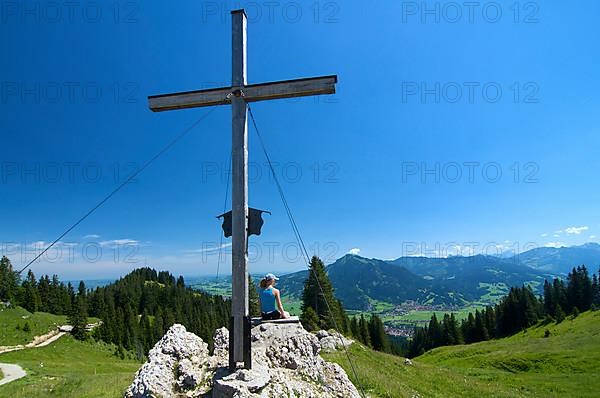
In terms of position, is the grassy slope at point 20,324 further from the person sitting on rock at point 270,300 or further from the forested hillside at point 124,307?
the person sitting on rock at point 270,300

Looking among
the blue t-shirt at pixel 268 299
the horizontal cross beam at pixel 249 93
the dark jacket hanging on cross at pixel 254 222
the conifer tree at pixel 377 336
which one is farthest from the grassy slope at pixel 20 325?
the dark jacket hanging on cross at pixel 254 222

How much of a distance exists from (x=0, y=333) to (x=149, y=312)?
60293 millimetres

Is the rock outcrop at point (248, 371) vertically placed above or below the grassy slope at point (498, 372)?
above

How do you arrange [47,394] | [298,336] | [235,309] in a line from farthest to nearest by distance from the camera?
[47,394] < [298,336] < [235,309]

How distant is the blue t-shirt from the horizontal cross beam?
4360 millimetres

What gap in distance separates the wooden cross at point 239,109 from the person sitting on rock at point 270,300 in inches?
48.1

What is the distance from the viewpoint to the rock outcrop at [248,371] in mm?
Result: 6805

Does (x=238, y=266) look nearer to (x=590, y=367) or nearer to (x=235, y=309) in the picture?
(x=235, y=309)

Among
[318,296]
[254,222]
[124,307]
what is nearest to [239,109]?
[254,222]

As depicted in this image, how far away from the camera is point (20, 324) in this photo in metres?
67.1

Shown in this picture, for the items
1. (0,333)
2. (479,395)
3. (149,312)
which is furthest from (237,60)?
(149,312)

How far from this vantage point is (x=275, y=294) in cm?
843

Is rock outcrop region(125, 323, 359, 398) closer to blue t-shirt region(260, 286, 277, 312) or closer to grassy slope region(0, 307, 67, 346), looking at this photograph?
blue t-shirt region(260, 286, 277, 312)

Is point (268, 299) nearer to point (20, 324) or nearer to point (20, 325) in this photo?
point (20, 325)
